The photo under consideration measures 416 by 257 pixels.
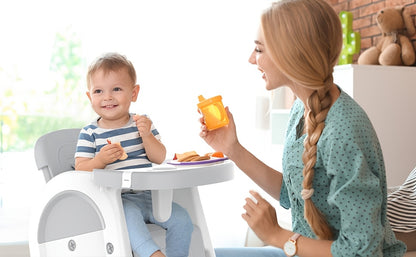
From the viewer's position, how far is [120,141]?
1.70 metres

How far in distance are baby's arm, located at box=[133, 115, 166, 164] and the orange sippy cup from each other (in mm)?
218

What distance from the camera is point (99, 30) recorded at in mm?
3307

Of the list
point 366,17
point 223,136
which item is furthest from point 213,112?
point 366,17

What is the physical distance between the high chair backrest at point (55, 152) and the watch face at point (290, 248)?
811 mm

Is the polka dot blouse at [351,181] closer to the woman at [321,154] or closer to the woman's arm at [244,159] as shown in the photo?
the woman at [321,154]

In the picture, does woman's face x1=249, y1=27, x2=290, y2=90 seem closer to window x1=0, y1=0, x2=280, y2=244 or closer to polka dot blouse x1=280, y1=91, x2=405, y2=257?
polka dot blouse x1=280, y1=91, x2=405, y2=257

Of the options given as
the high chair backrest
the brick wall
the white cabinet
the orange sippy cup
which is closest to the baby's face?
the high chair backrest

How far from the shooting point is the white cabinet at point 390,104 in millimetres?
2744

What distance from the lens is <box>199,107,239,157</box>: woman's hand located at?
151 cm

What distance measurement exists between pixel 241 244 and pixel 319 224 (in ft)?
7.56

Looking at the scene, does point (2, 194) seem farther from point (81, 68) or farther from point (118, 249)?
point (118, 249)

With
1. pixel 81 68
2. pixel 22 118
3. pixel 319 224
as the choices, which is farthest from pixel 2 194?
pixel 319 224

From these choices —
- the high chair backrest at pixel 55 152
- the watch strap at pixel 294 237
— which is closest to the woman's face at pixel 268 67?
the watch strap at pixel 294 237

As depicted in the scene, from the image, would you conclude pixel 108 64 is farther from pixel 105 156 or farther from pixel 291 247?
pixel 291 247
